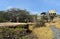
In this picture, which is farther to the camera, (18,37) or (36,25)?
(36,25)

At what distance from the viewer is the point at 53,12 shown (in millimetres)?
46031

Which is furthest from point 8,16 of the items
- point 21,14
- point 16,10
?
point 16,10

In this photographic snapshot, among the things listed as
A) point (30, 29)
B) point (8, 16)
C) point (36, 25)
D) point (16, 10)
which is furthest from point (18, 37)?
point (16, 10)

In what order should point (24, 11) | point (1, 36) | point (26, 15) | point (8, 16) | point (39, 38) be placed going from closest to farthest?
point (1, 36)
point (39, 38)
point (8, 16)
point (26, 15)
point (24, 11)

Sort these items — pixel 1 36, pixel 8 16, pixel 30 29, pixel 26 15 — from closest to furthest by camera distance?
pixel 1 36
pixel 30 29
pixel 8 16
pixel 26 15

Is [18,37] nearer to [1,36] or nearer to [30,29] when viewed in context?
[1,36]

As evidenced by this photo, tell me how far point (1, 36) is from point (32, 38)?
7.33ft

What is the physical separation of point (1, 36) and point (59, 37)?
4.27 meters

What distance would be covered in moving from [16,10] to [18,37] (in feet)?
139

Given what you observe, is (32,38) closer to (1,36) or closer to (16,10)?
(1,36)

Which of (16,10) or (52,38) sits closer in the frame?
(52,38)

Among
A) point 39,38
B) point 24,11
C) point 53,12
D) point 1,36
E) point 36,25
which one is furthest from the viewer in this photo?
point 24,11

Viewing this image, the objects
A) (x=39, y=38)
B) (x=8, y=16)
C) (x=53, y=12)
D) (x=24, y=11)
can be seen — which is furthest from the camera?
(x=24, y=11)

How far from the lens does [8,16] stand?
163ft
